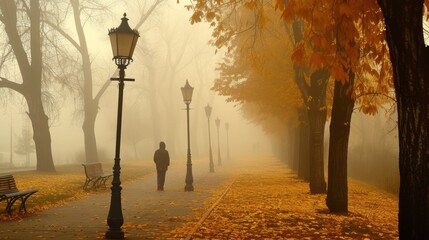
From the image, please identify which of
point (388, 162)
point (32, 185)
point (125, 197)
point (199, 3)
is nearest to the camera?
point (199, 3)

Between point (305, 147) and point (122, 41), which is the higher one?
point (122, 41)

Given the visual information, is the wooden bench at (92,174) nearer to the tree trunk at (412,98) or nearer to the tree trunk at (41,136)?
the tree trunk at (41,136)

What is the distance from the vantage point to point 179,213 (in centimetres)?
1221

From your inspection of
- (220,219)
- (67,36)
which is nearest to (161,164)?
(220,219)

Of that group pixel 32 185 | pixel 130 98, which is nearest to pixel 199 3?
pixel 32 185

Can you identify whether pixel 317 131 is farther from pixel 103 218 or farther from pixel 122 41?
pixel 122 41

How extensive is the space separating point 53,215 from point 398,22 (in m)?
9.78

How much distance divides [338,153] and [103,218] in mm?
6314

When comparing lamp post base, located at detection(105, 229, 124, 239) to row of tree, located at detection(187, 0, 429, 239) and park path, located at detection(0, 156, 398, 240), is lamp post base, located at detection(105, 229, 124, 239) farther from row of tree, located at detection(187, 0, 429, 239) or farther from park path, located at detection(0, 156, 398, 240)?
row of tree, located at detection(187, 0, 429, 239)

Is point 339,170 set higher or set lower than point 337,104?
lower

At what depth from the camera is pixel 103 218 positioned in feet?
37.3

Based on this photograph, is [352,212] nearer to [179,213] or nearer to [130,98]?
[179,213]

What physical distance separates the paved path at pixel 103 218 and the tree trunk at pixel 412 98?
4874 mm

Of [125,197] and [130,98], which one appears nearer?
[125,197]
